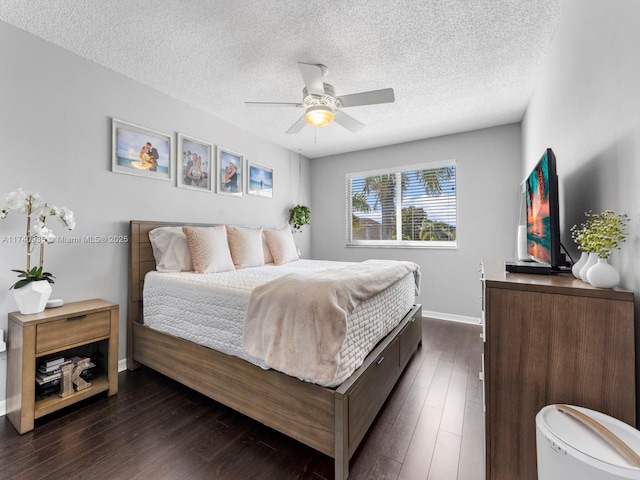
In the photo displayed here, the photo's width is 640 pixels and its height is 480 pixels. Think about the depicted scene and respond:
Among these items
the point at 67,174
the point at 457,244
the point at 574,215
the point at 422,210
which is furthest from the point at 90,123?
the point at 457,244

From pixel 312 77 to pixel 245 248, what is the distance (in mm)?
1738

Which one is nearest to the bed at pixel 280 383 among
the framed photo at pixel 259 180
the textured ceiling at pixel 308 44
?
the textured ceiling at pixel 308 44

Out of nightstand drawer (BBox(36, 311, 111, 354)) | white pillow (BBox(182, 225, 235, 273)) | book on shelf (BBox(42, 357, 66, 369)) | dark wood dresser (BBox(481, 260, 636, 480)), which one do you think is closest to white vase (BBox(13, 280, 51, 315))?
nightstand drawer (BBox(36, 311, 111, 354))

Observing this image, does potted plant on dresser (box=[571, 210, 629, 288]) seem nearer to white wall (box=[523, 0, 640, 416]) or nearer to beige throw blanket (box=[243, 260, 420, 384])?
white wall (box=[523, 0, 640, 416])

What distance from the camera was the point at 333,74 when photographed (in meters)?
2.43

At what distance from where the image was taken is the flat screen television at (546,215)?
4.55 feet

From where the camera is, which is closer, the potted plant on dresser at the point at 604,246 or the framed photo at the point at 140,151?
the potted plant on dresser at the point at 604,246

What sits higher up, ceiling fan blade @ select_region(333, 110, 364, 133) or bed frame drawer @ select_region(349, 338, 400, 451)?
ceiling fan blade @ select_region(333, 110, 364, 133)

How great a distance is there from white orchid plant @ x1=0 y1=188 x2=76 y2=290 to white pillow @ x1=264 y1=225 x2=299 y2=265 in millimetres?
1822

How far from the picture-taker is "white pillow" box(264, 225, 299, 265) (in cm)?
338

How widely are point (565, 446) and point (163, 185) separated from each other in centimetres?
328

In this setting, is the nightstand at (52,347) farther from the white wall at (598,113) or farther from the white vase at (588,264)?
the white wall at (598,113)

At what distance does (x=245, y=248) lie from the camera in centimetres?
298

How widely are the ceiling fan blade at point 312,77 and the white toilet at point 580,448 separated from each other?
7.26ft
